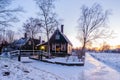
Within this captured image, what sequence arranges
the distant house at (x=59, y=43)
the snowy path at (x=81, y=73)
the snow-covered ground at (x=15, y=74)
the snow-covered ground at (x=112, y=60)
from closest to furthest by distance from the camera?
the snow-covered ground at (x=15, y=74) < the snowy path at (x=81, y=73) < the snow-covered ground at (x=112, y=60) < the distant house at (x=59, y=43)

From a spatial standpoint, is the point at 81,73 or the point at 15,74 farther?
the point at 81,73

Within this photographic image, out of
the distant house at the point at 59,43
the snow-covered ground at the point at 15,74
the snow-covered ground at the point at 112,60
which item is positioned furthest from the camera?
the distant house at the point at 59,43

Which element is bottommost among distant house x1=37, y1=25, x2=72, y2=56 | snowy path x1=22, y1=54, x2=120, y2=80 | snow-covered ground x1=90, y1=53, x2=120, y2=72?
snowy path x1=22, y1=54, x2=120, y2=80

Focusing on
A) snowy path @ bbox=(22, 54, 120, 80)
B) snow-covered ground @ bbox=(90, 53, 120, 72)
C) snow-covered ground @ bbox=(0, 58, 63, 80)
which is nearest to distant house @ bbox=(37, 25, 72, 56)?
snow-covered ground @ bbox=(90, 53, 120, 72)

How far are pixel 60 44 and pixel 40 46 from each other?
8488 mm

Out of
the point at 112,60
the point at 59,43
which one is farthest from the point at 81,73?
the point at 59,43

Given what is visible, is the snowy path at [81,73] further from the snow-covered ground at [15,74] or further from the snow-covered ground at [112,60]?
the snow-covered ground at [112,60]

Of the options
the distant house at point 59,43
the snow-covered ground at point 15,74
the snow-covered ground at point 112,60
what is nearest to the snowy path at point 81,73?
the snow-covered ground at point 15,74

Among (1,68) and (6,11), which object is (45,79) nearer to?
(1,68)

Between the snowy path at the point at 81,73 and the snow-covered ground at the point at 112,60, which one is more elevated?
the snow-covered ground at the point at 112,60

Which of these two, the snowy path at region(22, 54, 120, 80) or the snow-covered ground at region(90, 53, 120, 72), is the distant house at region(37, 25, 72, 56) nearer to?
the snow-covered ground at region(90, 53, 120, 72)

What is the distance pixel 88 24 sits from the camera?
46.8m

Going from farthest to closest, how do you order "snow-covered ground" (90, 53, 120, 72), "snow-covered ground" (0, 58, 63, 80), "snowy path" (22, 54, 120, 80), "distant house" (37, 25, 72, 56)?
"distant house" (37, 25, 72, 56), "snow-covered ground" (90, 53, 120, 72), "snowy path" (22, 54, 120, 80), "snow-covered ground" (0, 58, 63, 80)

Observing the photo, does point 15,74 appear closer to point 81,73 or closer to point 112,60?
point 81,73
